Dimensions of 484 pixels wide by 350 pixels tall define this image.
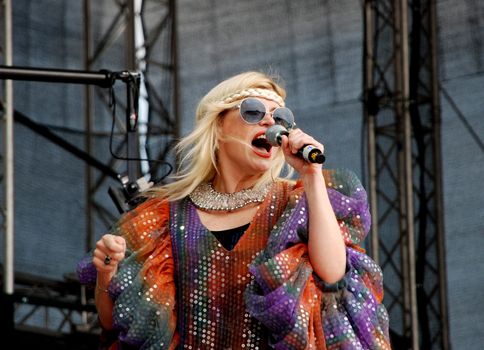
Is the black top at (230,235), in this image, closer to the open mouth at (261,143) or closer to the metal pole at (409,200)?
the open mouth at (261,143)

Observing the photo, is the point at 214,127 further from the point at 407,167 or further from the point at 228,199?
the point at 407,167

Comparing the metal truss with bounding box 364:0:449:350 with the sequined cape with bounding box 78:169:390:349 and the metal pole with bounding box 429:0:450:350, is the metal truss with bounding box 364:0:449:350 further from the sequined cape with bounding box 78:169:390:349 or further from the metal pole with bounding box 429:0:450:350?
the sequined cape with bounding box 78:169:390:349

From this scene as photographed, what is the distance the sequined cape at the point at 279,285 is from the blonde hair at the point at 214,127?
59 mm

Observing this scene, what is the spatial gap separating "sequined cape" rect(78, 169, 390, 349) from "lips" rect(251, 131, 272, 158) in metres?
0.10

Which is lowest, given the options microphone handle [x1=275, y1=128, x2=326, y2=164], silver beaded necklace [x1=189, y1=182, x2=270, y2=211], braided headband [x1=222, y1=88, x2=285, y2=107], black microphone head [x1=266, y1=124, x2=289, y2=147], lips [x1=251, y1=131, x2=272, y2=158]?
silver beaded necklace [x1=189, y1=182, x2=270, y2=211]

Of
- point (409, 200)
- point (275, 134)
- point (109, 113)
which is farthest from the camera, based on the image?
point (109, 113)

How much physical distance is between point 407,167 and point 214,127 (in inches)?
88.1

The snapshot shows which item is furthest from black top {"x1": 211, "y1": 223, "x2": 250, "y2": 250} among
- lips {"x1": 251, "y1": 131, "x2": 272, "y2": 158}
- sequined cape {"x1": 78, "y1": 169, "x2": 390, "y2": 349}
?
lips {"x1": 251, "y1": 131, "x2": 272, "y2": 158}

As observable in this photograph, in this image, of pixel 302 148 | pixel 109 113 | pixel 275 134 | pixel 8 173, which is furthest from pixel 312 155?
pixel 109 113

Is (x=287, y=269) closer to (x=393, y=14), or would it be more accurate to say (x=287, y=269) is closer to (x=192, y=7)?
(x=393, y=14)

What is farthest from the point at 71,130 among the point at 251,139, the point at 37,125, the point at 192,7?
the point at 251,139

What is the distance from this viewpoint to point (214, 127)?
2328mm

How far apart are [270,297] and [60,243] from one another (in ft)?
10.4

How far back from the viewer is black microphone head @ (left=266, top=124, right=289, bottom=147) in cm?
203
